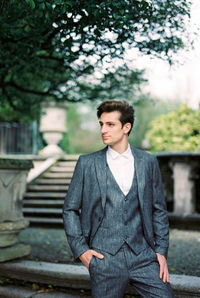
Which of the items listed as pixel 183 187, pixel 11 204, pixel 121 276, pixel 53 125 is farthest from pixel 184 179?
pixel 53 125

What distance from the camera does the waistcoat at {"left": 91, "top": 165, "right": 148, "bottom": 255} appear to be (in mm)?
2412

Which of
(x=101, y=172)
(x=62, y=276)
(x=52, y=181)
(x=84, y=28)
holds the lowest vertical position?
(x=62, y=276)

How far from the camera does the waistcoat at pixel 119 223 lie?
241cm

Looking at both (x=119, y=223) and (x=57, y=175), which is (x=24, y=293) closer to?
(x=119, y=223)

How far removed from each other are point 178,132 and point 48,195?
11.4ft

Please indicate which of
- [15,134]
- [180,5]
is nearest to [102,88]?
[180,5]

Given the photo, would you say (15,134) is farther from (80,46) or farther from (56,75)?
(80,46)

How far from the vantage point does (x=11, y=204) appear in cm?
431

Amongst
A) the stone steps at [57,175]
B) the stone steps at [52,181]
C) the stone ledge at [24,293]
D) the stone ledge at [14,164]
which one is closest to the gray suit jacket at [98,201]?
the stone ledge at [24,293]

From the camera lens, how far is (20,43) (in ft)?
13.1

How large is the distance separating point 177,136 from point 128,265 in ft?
23.0

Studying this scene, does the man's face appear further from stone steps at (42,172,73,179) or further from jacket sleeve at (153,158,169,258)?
stone steps at (42,172,73,179)

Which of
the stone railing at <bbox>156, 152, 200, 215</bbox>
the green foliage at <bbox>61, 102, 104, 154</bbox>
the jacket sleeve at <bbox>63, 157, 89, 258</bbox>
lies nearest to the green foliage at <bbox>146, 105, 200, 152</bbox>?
the stone railing at <bbox>156, 152, 200, 215</bbox>

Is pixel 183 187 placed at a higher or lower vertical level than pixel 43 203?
higher
